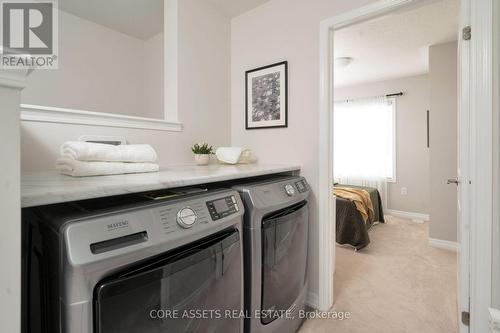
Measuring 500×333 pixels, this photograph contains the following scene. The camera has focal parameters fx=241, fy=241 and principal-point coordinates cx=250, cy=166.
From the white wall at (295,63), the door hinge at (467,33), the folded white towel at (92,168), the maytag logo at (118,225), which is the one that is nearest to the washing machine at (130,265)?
the maytag logo at (118,225)

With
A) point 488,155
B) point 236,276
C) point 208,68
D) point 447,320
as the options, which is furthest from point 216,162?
point 447,320

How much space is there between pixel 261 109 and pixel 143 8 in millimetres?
1407

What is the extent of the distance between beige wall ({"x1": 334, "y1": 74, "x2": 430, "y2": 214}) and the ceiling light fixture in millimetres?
1409

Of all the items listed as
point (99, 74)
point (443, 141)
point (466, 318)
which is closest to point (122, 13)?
point (99, 74)

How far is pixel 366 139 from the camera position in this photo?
178 inches

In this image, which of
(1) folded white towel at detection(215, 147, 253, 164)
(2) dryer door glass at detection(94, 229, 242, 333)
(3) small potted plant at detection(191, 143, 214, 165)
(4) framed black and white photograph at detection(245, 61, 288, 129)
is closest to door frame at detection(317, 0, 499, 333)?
(4) framed black and white photograph at detection(245, 61, 288, 129)

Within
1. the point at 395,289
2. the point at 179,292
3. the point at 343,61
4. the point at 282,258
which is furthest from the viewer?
the point at 343,61

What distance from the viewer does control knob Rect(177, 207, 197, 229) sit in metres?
0.79

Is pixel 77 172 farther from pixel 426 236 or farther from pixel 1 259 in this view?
pixel 426 236

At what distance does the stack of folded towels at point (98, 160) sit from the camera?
3.13ft

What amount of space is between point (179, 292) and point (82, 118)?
1.14 m

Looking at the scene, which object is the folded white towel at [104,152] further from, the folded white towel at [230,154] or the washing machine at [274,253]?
the folded white towel at [230,154]

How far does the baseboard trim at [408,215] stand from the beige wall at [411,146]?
5cm

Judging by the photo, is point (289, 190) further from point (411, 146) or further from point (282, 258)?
point (411, 146)
